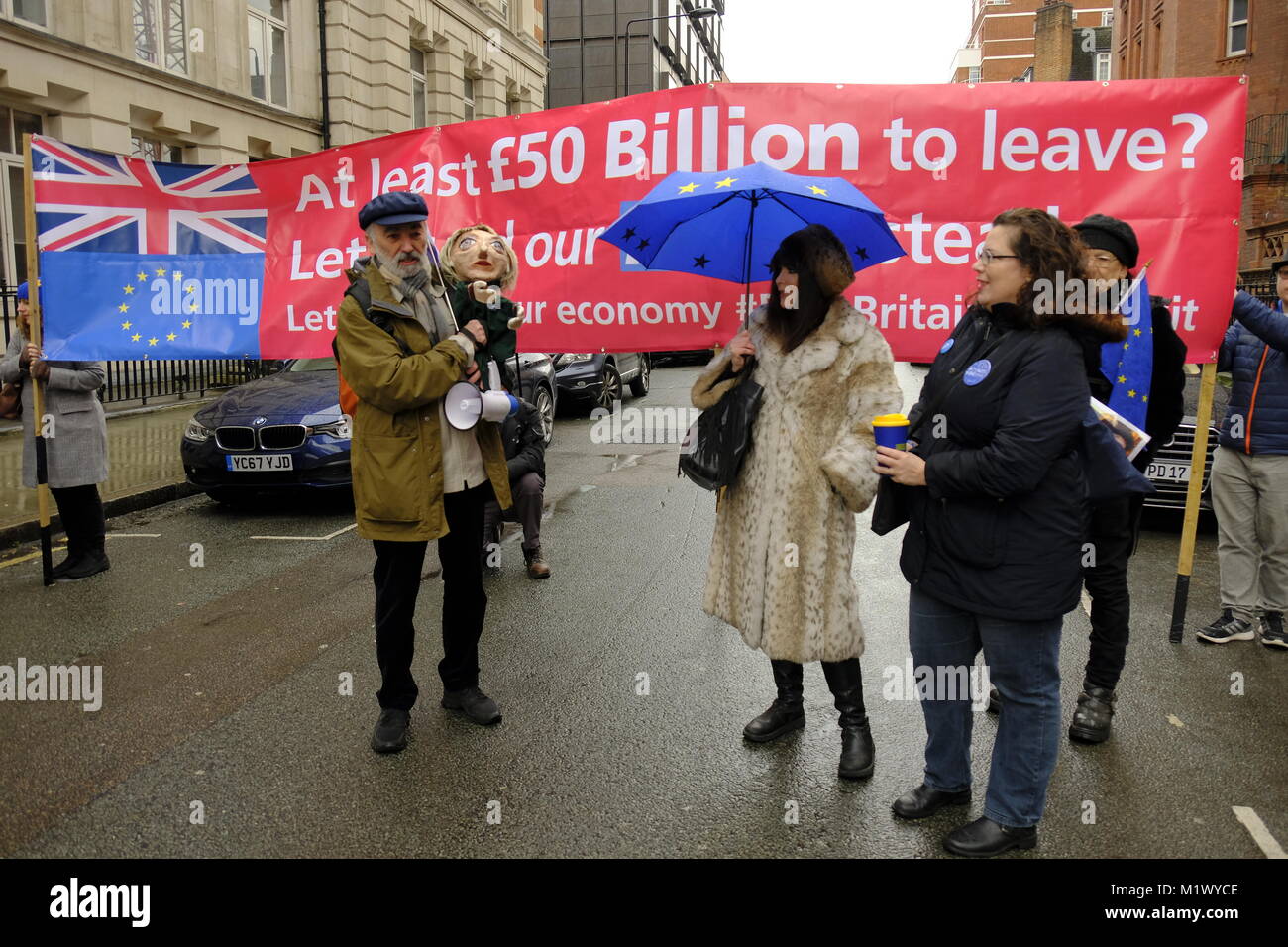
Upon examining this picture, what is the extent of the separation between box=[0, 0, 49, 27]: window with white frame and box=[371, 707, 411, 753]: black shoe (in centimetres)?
1505

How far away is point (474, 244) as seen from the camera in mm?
4074

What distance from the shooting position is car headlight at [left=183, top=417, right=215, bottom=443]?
889 cm

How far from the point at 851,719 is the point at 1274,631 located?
2885 mm

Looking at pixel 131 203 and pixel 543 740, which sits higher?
pixel 131 203

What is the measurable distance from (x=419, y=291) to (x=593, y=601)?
2810mm

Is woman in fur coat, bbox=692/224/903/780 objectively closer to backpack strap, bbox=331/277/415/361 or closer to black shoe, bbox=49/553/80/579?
backpack strap, bbox=331/277/415/361

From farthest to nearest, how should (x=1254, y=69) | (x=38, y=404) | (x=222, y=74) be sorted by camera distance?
(x=1254, y=69) → (x=222, y=74) → (x=38, y=404)

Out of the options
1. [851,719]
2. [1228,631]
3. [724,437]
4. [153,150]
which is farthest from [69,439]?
[153,150]

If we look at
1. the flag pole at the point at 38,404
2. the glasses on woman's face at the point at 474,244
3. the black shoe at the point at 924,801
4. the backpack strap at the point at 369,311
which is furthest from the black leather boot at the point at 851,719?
the flag pole at the point at 38,404

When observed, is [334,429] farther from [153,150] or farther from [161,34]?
[161,34]

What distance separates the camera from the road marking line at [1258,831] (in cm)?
318

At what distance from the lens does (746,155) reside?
4555 mm

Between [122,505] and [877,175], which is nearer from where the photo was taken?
[877,175]
